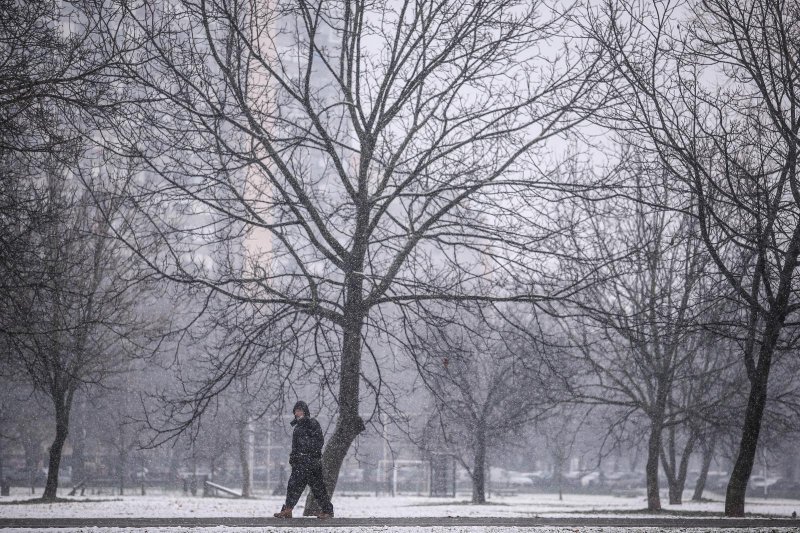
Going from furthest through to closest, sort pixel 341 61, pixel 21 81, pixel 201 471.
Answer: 1. pixel 201 471
2. pixel 341 61
3. pixel 21 81

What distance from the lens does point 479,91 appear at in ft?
40.0

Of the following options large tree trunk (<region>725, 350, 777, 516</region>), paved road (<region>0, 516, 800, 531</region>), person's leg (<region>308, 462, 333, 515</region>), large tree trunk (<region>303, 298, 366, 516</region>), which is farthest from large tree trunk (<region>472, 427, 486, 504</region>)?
paved road (<region>0, 516, 800, 531</region>)

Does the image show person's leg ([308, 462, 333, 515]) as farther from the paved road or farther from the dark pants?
the paved road

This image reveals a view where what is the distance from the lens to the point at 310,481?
10086mm

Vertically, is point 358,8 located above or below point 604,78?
above

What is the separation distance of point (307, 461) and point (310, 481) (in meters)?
0.31

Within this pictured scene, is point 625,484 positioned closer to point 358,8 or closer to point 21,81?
point 358,8

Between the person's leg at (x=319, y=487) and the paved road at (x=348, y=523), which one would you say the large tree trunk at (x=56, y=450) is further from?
the paved road at (x=348, y=523)

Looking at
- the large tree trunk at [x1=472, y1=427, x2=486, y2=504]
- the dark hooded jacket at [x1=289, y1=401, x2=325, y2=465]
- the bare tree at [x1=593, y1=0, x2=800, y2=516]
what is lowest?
the large tree trunk at [x1=472, y1=427, x2=486, y2=504]

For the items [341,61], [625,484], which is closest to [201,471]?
[625,484]

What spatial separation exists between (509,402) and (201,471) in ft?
100

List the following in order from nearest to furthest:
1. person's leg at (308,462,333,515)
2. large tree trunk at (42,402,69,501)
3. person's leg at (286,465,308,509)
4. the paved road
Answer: the paved road → person's leg at (286,465,308,509) → person's leg at (308,462,333,515) → large tree trunk at (42,402,69,501)

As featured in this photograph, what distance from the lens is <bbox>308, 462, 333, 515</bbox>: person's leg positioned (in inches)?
397

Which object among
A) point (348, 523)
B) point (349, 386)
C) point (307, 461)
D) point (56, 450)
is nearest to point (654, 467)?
point (349, 386)
